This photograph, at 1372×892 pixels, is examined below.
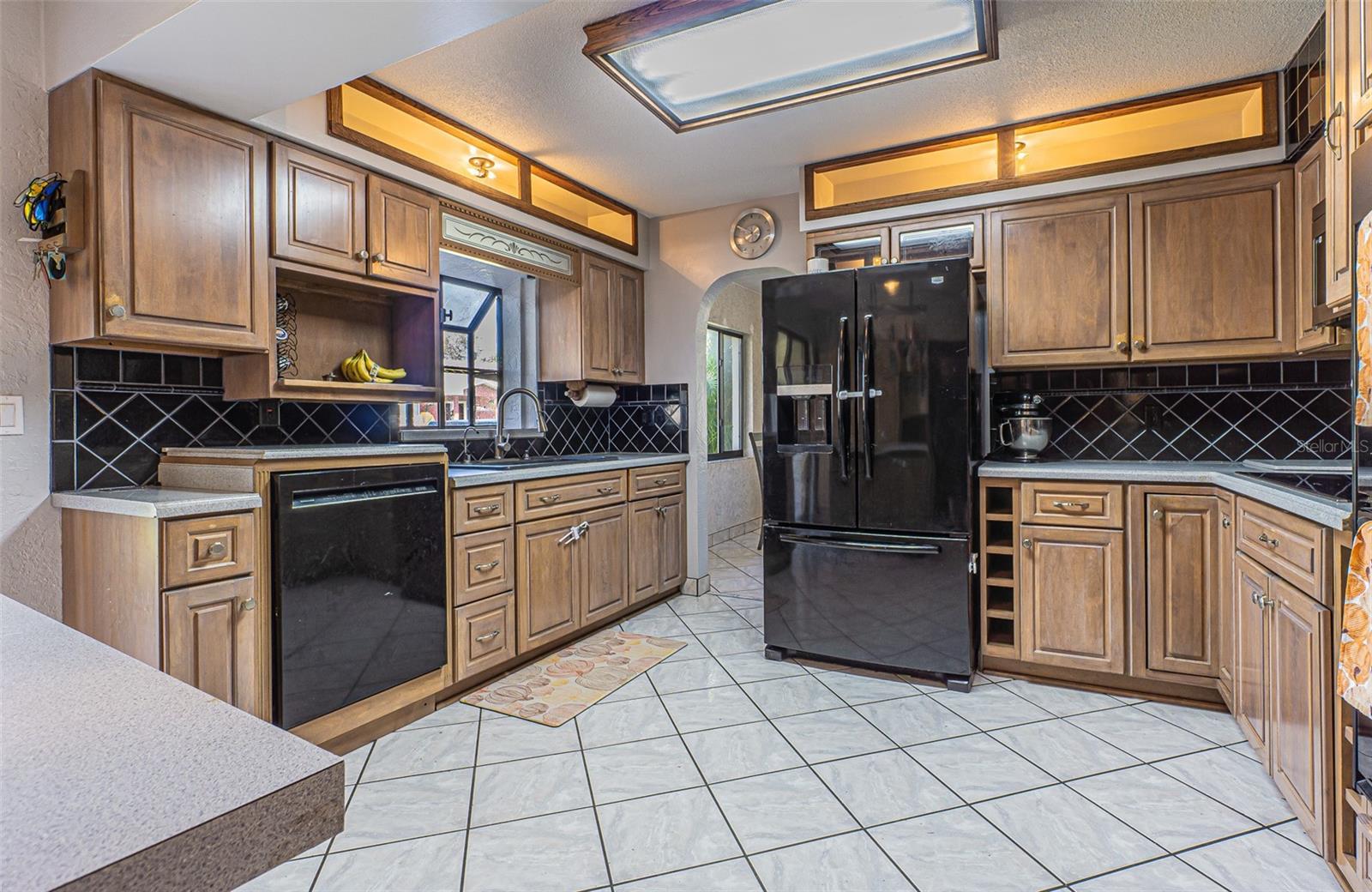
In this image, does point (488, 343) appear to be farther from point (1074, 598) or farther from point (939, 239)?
point (1074, 598)

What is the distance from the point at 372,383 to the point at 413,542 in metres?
0.66

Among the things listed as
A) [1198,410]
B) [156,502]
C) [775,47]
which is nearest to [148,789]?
[156,502]

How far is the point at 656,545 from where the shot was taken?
3.94 meters

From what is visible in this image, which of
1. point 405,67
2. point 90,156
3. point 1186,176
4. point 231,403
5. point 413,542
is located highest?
point 405,67

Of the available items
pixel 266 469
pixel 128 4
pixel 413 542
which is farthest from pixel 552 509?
pixel 128 4

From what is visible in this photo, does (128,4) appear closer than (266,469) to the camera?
Yes

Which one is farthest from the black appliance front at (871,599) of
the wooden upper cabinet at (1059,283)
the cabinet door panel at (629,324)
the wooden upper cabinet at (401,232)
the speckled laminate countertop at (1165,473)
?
the wooden upper cabinet at (401,232)

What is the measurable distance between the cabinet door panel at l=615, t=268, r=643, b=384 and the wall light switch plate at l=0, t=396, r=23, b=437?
102 inches

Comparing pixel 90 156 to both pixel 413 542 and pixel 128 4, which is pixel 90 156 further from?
pixel 413 542

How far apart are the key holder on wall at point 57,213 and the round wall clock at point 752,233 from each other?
292 cm

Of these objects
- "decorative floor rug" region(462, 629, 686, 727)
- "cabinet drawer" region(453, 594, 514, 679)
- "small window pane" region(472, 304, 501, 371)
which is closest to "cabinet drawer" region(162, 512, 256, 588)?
"cabinet drawer" region(453, 594, 514, 679)

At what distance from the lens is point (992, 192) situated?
121 inches

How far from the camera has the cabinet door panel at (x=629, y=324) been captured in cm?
411

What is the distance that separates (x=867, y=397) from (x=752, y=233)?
1.57 meters
